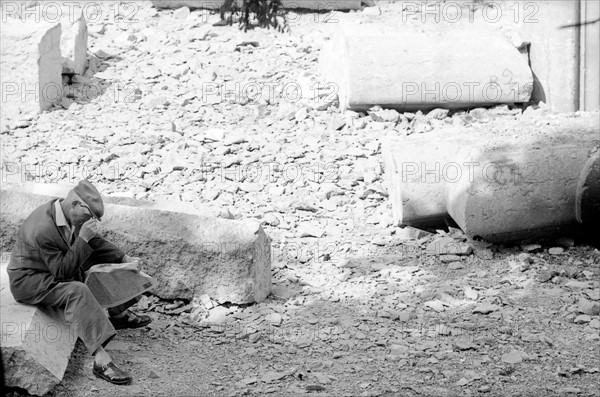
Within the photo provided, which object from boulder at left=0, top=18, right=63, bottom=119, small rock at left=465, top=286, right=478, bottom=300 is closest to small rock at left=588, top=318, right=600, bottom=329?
small rock at left=465, top=286, right=478, bottom=300

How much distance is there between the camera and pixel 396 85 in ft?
30.9

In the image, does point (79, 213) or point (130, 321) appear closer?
point (79, 213)

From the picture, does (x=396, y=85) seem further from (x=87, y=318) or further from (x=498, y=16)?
(x=87, y=318)

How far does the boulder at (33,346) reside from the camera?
5.60 meters

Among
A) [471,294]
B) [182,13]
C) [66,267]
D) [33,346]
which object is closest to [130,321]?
[66,267]

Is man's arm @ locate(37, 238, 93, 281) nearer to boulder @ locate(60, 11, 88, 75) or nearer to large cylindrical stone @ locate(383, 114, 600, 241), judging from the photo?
large cylindrical stone @ locate(383, 114, 600, 241)

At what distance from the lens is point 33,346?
18.7 ft

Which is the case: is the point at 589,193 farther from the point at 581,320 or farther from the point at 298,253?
the point at 298,253

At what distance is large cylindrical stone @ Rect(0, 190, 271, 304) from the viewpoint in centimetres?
684

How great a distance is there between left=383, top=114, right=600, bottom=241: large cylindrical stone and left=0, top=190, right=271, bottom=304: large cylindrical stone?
1.59m

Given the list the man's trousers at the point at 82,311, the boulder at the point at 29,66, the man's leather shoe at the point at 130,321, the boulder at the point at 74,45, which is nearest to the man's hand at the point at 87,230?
the man's trousers at the point at 82,311

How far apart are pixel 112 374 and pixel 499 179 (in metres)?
3.37

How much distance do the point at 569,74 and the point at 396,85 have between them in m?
1.86

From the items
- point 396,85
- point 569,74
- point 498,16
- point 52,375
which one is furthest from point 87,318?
point 498,16
